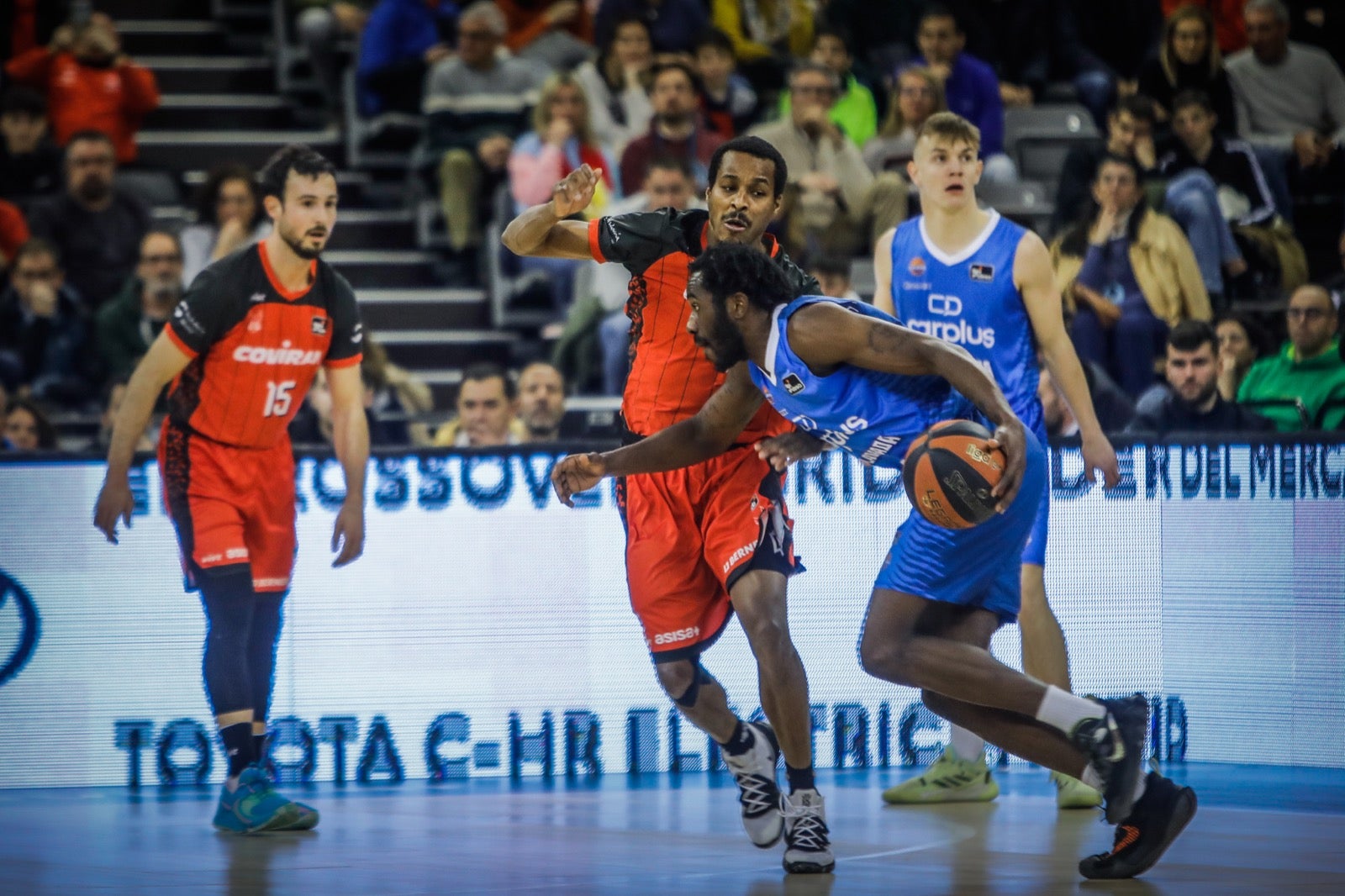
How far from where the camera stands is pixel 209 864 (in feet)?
16.7

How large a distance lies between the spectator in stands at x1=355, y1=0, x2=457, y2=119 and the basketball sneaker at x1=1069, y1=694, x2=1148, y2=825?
26.8 ft

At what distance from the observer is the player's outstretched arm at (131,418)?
587 cm

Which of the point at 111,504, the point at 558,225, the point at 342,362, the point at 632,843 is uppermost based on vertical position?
the point at 558,225

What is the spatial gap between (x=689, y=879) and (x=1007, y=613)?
1156mm

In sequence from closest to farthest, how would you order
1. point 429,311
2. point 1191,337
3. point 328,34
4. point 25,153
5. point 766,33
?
point 1191,337, point 25,153, point 429,311, point 328,34, point 766,33

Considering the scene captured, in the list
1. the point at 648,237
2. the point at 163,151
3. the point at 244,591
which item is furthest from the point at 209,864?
the point at 163,151

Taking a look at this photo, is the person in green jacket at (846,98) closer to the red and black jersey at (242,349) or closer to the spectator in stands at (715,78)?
the spectator in stands at (715,78)

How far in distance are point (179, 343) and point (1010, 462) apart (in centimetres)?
283

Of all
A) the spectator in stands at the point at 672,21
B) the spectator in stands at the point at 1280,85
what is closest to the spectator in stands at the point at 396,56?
the spectator in stands at the point at 672,21

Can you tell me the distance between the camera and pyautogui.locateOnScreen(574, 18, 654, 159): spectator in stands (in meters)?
11.0

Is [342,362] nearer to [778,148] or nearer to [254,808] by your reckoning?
[254,808]

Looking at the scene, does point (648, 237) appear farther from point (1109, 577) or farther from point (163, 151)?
point (163, 151)

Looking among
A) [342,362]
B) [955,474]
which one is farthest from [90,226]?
[955,474]

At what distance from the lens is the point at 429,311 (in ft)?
36.6
